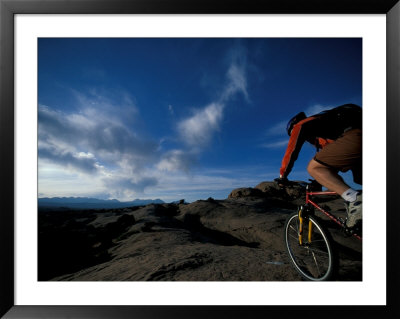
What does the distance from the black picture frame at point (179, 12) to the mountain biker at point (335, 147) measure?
43 cm

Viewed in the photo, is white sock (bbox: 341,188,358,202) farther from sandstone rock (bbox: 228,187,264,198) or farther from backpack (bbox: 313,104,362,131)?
sandstone rock (bbox: 228,187,264,198)

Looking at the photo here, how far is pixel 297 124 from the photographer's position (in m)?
2.10

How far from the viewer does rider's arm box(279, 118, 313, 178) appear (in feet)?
6.77

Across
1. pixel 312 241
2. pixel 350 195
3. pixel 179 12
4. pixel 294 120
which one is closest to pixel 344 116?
pixel 294 120

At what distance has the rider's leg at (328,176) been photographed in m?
1.99

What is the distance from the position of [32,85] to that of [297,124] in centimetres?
313

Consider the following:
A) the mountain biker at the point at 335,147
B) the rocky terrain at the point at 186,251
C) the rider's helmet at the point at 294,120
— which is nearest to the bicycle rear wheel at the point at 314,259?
the rocky terrain at the point at 186,251

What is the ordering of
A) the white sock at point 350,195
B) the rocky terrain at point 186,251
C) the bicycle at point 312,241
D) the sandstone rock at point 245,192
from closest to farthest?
1. the white sock at point 350,195
2. the bicycle at point 312,241
3. the rocky terrain at point 186,251
4. the sandstone rock at point 245,192

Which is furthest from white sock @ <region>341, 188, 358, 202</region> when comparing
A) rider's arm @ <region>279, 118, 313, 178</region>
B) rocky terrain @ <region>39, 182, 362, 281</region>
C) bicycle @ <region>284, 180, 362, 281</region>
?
rocky terrain @ <region>39, 182, 362, 281</region>

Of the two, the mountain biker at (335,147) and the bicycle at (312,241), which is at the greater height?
the mountain biker at (335,147)

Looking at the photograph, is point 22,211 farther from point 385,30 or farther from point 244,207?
point 244,207

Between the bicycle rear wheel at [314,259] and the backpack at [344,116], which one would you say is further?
the bicycle rear wheel at [314,259]

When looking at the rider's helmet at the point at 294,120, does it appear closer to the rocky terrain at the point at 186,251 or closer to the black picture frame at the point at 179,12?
the black picture frame at the point at 179,12

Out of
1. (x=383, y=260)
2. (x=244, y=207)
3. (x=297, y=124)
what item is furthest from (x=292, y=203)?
(x=297, y=124)
